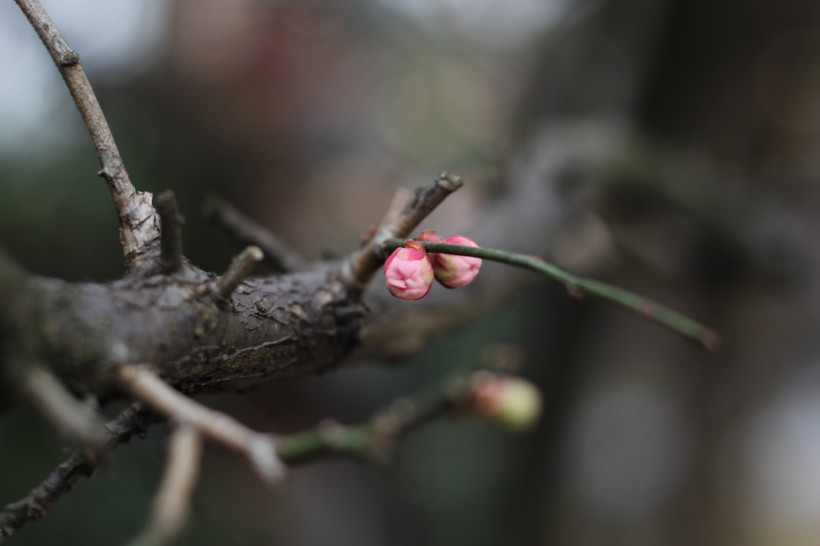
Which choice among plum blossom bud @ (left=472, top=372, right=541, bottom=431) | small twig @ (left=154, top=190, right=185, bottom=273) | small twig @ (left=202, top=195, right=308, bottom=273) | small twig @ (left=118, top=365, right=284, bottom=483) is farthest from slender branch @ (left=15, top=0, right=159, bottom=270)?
plum blossom bud @ (left=472, top=372, right=541, bottom=431)

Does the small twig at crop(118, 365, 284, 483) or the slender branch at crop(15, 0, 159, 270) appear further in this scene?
the slender branch at crop(15, 0, 159, 270)

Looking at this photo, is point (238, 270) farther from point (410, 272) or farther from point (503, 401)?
point (503, 401)

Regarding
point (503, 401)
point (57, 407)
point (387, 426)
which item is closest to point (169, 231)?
point (57, 407)

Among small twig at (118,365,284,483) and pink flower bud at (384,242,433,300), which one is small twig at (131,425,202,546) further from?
pink flower bud at (384,242,433,300)

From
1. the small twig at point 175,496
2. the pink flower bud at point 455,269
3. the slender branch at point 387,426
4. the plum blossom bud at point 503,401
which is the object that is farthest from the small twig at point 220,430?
the plum blossom bud at point 503,401

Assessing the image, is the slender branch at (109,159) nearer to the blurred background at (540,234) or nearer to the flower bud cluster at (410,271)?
the flower bud cluster at (410,271)

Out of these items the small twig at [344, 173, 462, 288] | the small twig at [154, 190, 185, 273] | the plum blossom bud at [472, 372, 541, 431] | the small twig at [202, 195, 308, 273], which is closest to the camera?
the small twig at [154, 190, 185, 273]

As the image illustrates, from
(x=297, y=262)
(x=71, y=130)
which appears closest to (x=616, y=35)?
(x=71, y=130)
